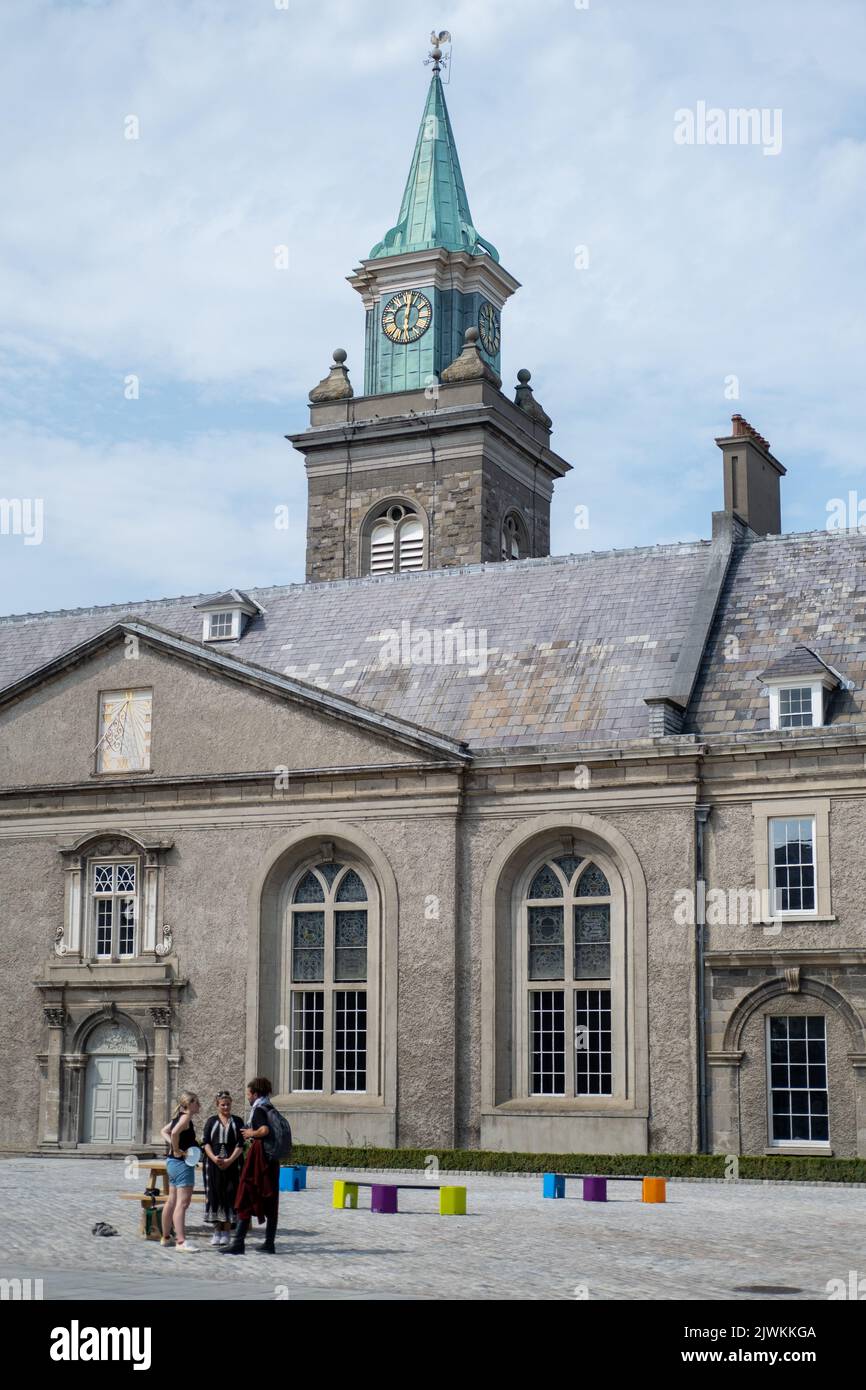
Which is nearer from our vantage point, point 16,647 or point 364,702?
point 364,702

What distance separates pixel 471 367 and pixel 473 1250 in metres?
40.6

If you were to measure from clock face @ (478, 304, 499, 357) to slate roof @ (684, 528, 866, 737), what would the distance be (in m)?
21.1

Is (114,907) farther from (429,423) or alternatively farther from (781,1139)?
(429,423)

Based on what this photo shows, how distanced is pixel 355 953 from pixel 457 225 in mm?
30543

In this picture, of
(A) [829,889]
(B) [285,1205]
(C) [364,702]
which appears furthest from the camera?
(C) [364,702]

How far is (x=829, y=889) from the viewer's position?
3397 cm

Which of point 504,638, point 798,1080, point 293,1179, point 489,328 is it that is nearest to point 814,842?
point 798,1080

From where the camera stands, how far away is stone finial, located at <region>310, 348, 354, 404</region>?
58500 millimetres

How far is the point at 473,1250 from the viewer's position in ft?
62.3

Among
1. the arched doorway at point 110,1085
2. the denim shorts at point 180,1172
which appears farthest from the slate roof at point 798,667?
the denim shorts at point 180,1172

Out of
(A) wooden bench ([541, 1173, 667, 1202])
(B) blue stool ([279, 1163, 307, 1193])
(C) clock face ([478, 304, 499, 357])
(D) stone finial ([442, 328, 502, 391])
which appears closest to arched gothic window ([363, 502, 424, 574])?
(D) stone finial ([442, 328, 502, 391])

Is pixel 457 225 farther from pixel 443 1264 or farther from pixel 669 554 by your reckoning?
pixel 443 1264

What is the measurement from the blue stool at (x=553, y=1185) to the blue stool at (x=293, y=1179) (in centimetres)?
374
